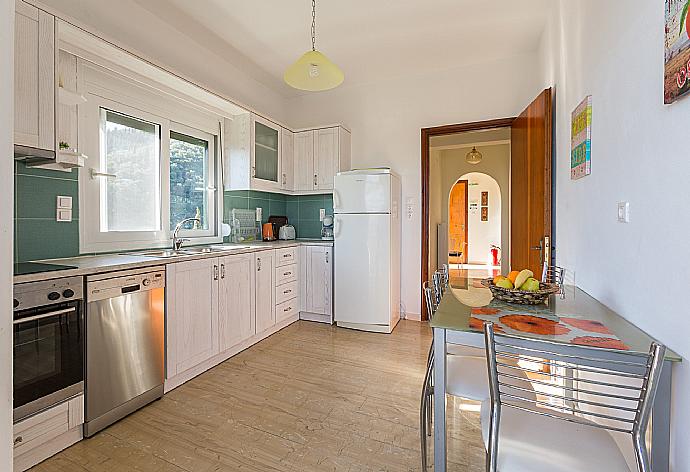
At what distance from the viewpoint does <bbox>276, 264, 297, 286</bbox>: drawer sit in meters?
3.65

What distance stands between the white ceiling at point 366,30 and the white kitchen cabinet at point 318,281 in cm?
209

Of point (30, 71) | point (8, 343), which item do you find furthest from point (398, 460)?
point (30, 71)

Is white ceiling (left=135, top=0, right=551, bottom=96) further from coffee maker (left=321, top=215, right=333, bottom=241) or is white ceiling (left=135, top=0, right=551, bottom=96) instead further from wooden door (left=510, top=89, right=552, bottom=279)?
coffee maker (left=321, top=215, right=333, bottom=241)

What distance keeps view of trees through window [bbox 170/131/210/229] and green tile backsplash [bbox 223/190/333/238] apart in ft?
2.50

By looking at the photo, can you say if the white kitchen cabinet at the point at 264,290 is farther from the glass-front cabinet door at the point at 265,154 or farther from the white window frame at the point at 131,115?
the glass-front cabinet door at the point at 265,154

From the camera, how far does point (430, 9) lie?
2789mm

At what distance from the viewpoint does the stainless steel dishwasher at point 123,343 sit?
1884mm

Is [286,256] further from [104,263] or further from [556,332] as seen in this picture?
[556,332]

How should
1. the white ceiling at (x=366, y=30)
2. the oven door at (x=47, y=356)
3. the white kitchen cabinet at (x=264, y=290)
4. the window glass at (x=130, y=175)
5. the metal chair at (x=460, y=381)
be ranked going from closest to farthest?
the metal chair at (x=460, y=381) < the oven door at (x=47, y=356) < the window glass at (x=130, y=175) < the white ceiling at (x=366, y=30) < the white kitchen cabinet at (x=264, y=290)

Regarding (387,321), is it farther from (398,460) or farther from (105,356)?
(105,356)

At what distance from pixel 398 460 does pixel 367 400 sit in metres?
0.60

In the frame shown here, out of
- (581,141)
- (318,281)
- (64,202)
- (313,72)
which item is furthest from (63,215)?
(581,141)

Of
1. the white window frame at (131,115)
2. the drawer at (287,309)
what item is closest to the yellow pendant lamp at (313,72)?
the white window frame at (131,115)

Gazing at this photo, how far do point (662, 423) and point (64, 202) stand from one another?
308 cm
